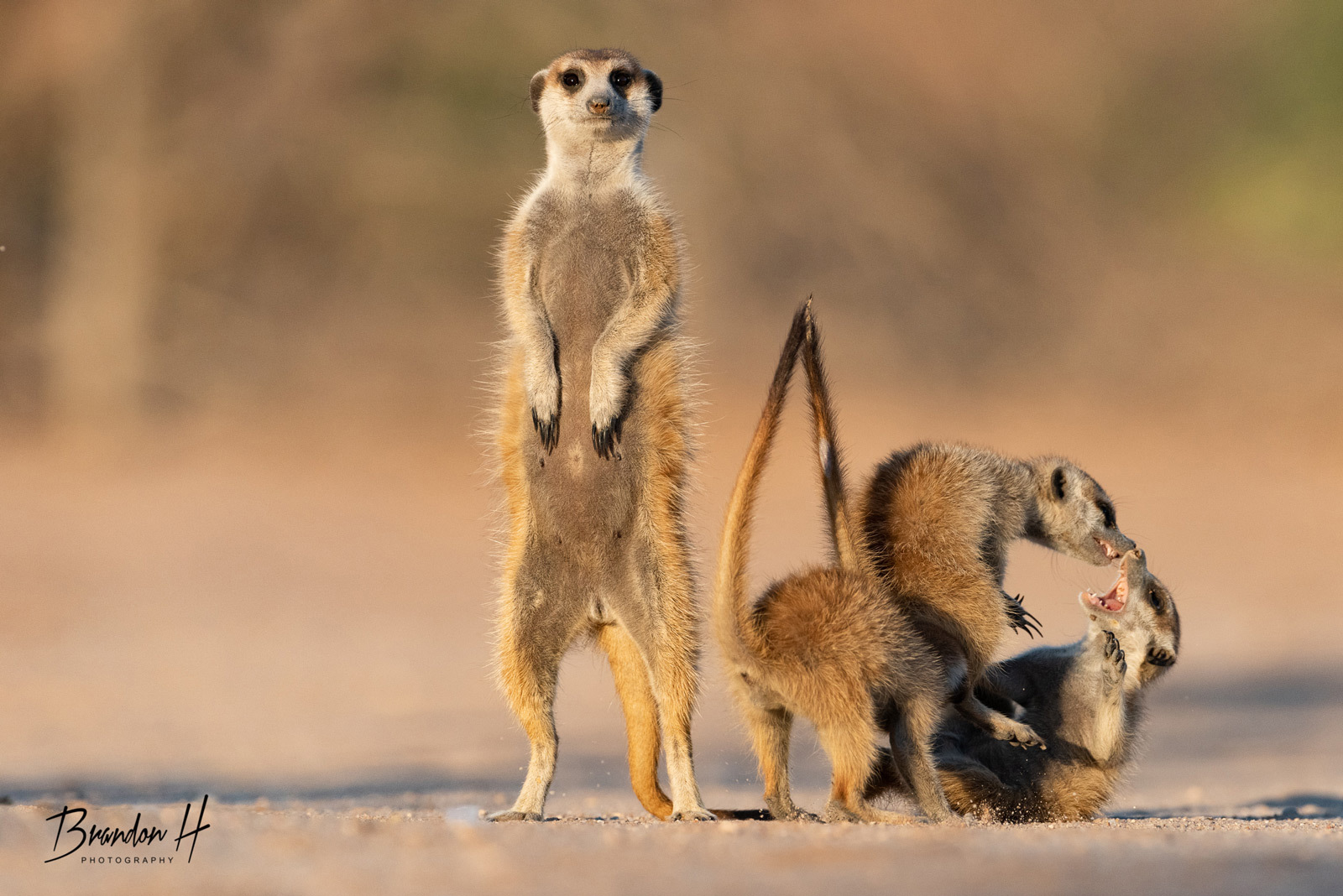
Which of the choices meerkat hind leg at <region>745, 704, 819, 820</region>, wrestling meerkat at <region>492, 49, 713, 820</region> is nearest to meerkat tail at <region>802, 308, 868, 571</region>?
wrestling meerkat at <region>492, 49, 713, 820</region>

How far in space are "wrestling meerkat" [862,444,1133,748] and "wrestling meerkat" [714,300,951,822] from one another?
1.09 feet

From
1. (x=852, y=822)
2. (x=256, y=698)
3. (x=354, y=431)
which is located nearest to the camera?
(x=852, y=822)

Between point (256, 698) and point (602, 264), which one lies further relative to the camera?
point (256, 698)

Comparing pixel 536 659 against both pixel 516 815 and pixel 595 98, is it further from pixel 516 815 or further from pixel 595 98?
pixel 595 98

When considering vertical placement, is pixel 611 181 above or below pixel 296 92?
below

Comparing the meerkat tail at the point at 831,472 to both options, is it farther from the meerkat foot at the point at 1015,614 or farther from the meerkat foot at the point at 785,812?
the meerkat foot at the point at 785,812

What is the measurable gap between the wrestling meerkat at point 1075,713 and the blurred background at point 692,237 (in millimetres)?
9821

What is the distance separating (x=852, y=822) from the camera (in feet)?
19.4

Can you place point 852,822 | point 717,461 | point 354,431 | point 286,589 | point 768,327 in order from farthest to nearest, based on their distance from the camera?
1. point 768,327
2. point 354,431
3. point 717,461
4. point 286,589
5. point 852,822

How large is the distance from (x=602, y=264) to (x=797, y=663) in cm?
184

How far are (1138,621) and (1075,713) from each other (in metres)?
0.49

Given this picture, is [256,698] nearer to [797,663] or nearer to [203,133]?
[797,663]

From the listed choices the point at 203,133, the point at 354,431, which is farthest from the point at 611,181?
the point at 203,133

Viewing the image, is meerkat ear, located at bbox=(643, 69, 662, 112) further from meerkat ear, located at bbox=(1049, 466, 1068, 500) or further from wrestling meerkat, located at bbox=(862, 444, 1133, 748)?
meerkat ear, located at bbox=(1049, 466, 1068, 500)
